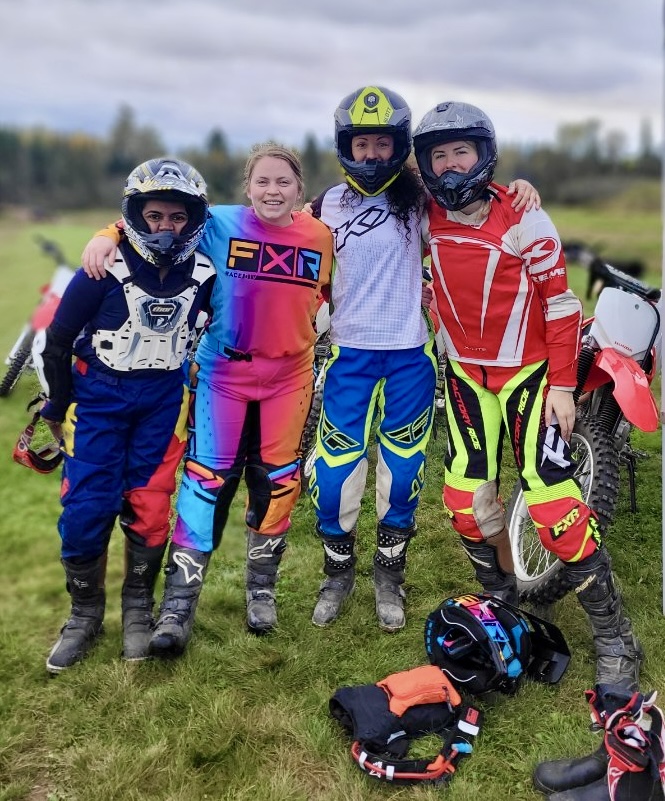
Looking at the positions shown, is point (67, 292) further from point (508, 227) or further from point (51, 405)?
point (508, 227)

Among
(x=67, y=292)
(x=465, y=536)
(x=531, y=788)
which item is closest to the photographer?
(x=531, y=788)

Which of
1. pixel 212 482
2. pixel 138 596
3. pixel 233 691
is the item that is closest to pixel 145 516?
pixel 212 482

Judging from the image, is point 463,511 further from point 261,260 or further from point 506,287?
point 261,260

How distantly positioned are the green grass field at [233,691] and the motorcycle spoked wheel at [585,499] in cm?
24

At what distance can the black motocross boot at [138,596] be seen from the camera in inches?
123

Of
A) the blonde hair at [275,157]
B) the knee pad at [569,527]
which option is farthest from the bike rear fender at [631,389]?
the blonde hair at [275,157]

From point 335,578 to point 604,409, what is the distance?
1.67m

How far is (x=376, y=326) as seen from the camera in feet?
10.0

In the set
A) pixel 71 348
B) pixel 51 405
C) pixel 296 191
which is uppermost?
pixel 296 191

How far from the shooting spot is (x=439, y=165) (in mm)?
2865

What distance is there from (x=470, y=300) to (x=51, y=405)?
5.93 feet

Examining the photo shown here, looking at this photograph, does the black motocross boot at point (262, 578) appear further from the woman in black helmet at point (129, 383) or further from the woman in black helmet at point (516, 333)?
the woman in black helmet at point (516, 333)

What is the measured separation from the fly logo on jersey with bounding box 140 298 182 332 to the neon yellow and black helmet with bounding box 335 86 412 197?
96 cm

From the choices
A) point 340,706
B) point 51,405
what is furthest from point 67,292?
point 340,706
